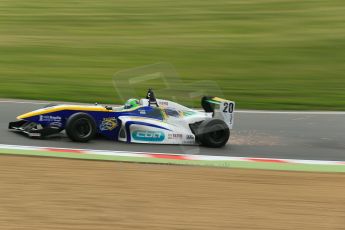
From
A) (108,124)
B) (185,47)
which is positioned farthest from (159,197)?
(185,47)

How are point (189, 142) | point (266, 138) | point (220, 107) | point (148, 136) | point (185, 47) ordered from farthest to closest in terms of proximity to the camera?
point (185, 47) → point (266, 138) → point (220, 107) → point (189, 142) → point (148, 136)

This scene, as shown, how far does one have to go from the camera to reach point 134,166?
820 cm

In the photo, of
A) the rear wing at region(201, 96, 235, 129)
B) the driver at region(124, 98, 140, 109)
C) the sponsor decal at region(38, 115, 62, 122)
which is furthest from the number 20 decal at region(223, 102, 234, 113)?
the sponsor decal at region(38, 115, 62, 122)

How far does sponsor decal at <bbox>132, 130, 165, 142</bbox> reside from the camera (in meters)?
9.94

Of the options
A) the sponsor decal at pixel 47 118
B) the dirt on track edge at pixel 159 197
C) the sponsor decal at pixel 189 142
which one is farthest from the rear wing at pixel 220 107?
the sponsor decal at pixel 47 118

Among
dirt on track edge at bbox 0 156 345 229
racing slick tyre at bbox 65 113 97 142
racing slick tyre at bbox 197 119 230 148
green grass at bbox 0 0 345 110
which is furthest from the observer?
green grass at bbox 0 0 345 110

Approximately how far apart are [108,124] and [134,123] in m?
0.42

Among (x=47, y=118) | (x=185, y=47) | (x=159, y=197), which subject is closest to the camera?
(x=159, y=197)

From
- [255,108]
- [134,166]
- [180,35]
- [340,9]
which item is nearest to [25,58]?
[180,35]

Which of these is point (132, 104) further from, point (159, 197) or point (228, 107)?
point (159, 197)

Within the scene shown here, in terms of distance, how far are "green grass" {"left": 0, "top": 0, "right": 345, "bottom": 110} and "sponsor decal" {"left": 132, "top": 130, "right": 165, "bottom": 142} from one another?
2.62ft

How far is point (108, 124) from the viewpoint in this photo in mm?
9891

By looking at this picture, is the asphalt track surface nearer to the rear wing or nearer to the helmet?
the rear wing

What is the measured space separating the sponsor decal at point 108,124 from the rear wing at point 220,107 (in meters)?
1.58
